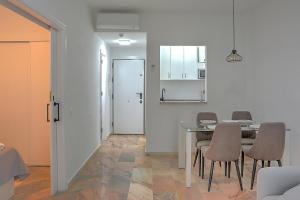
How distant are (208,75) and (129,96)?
297 cm

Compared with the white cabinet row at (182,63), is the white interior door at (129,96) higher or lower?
lower

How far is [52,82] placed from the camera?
12.3 ft

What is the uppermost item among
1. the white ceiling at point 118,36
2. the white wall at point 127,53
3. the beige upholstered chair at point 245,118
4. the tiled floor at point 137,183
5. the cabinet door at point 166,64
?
the white ceiling at point 118,36

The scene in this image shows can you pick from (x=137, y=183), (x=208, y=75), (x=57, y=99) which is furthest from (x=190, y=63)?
(x=57, y=99)

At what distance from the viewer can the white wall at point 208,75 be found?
5.90 m

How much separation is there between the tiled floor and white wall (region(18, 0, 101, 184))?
0.98 ft

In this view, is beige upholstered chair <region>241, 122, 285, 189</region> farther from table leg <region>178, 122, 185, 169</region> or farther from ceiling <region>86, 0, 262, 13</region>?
ceiling <region>86, 0, 262, 13</region>

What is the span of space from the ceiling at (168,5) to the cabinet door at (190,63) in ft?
4.63

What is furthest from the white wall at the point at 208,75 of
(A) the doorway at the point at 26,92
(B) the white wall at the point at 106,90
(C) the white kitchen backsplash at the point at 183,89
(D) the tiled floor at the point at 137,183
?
(A) the doorway at the point at 26,92

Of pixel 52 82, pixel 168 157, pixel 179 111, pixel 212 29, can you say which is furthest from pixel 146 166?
pixel 212 29

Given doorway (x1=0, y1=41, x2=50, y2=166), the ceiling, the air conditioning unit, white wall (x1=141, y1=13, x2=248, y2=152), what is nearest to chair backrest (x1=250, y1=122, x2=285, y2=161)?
white wall (x1=141, y1=13, x2=248, y2=152)

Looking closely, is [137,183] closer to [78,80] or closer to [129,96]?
[78,80]

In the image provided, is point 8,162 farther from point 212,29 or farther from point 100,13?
point 212,29

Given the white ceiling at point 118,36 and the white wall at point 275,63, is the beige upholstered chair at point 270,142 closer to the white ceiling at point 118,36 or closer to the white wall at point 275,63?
the white wall at point 275,63
